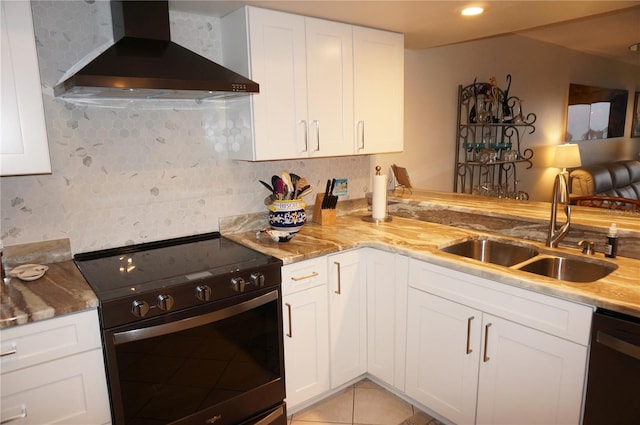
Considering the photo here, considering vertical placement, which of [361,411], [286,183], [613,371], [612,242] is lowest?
[361,411]

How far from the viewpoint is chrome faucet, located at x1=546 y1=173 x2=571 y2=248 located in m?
1.97

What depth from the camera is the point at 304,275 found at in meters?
2.06

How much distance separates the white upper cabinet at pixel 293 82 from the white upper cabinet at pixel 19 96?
91 cm

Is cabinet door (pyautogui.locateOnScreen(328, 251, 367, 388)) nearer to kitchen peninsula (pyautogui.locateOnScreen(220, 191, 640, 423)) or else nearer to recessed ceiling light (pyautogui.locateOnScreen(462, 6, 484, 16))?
kitchen peninsula (pyautogui.locateOnScreen(220, 191, 640, 423))

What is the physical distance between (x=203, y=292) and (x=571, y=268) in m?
1.68

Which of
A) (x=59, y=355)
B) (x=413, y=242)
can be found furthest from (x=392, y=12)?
(x=59, y=355)

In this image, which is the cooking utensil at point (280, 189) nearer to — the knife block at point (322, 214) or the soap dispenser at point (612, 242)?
the knife block at point (322, 214)

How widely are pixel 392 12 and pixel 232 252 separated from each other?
1.52 meters

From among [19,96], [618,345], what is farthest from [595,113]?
[19,96]

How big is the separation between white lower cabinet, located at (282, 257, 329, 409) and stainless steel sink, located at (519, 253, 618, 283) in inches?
38.4

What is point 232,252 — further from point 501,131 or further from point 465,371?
point 501,131

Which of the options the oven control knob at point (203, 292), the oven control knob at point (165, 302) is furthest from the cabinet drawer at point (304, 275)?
the oven control knob at point (165, 302)

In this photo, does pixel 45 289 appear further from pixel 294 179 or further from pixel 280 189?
→ pixel 294 179

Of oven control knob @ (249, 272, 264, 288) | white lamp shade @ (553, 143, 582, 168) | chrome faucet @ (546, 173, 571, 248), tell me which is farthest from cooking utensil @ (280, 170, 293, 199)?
white lamp shade @ (553, 143, 582, 168)
